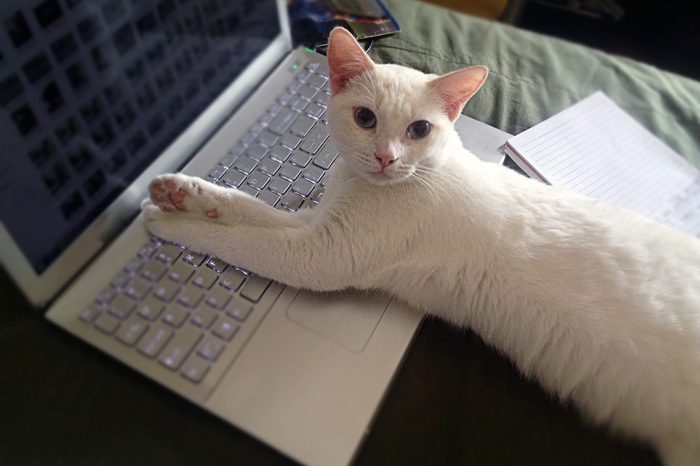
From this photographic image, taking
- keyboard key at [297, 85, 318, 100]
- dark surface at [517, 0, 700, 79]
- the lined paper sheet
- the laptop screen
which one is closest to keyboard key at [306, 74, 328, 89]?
keyboard key at [297, 85, 318, 100]

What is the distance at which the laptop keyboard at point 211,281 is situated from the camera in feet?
2.31

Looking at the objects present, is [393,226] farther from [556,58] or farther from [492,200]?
[556,58]

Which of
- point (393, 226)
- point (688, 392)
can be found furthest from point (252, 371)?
point (688, 392)

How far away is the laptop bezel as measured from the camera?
2.24ft

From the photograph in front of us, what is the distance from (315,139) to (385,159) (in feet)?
0.72

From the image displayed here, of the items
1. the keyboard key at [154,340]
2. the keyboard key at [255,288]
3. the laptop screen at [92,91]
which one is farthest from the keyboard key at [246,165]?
the keyboard key at [154,340]

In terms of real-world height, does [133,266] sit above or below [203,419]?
above

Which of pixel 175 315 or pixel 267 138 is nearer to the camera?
pixel 175 315

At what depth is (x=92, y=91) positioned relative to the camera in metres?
0.74

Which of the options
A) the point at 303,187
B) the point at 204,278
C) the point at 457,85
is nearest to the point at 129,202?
the point at 204,278

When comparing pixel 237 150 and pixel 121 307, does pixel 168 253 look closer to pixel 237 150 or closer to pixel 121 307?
pixel 121 307

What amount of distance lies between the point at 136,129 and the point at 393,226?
1.43ft

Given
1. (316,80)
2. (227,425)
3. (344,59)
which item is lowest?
(227,425)

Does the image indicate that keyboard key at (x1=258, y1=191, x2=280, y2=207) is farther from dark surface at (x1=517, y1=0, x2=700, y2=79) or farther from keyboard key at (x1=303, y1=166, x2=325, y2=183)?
dark surface at (x1=517, y1=0, x2=700, y2=79)
